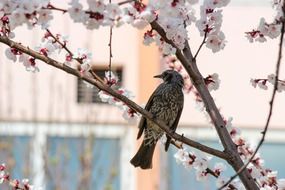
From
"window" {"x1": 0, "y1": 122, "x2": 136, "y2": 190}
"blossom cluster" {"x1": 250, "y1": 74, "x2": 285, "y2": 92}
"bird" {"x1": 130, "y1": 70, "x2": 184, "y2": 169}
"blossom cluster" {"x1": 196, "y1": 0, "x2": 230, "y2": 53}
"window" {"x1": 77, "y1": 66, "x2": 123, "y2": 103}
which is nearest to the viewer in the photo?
"blossom cluster" {"x1": 196, "y1": 0, "x2": 230, "y2": 53}

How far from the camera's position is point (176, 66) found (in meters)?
3.58

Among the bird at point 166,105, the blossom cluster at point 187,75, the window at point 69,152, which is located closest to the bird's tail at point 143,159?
the bird at point 166,105

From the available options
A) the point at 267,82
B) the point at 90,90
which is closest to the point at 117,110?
the point at 90,90

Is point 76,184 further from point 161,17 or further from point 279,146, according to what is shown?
point 161,17

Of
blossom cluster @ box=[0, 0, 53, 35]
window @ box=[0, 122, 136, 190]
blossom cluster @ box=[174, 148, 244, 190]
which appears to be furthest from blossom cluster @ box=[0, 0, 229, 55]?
window @ box=[0, 122, 136, 190]

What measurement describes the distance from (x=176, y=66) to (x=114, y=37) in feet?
12.6

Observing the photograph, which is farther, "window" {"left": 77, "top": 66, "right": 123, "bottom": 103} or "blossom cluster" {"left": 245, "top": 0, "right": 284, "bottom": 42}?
"window" {"left": 77, "top": 66, "right": 123, "bottom": 103}

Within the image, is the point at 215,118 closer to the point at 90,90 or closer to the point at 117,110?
the point at 90,90

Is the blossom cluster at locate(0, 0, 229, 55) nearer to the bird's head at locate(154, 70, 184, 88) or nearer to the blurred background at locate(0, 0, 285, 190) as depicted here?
the bird's head at locate(154, 70, 184, 88)

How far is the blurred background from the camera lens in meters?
7.32

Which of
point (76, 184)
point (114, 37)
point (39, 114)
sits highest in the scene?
point (114, 37)

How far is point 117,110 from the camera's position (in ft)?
24.3

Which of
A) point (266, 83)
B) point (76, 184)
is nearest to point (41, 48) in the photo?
point (266, 83)

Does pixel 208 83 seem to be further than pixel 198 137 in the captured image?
No
